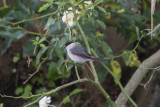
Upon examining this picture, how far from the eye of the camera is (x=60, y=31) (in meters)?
1.53

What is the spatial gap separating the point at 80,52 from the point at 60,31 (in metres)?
0.21

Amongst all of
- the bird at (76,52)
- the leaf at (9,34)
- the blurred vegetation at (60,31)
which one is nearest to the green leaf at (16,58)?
the blurred vegetation at (60,31)

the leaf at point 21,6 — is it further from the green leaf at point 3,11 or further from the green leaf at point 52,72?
the green leaf at point 52,72

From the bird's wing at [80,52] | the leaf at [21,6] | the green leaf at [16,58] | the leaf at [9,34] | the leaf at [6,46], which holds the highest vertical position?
the leaf at [21,6]

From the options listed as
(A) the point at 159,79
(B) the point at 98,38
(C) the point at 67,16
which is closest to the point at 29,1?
(C) the point at 67,16

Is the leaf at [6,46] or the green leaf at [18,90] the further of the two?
the green leaf at [18,90]

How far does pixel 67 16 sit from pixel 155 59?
2.65 ft

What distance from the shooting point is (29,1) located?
1.53m

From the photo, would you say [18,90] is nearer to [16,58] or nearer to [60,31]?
[16,58]

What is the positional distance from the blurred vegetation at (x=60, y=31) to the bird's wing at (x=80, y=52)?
0.04 metres

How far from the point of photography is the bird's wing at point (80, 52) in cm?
133

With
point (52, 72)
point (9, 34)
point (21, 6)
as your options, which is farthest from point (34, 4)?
point (52, 72)

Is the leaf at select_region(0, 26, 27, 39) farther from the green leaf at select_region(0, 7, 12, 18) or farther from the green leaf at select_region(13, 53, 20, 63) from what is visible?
the green leaf at select_region(13, 53, 20, 63)

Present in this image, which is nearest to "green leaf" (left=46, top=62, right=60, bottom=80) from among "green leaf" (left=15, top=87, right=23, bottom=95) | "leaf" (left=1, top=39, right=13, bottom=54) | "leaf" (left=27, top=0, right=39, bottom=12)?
"green leaf" (left=15, top=87, right=23, bottom=95)
